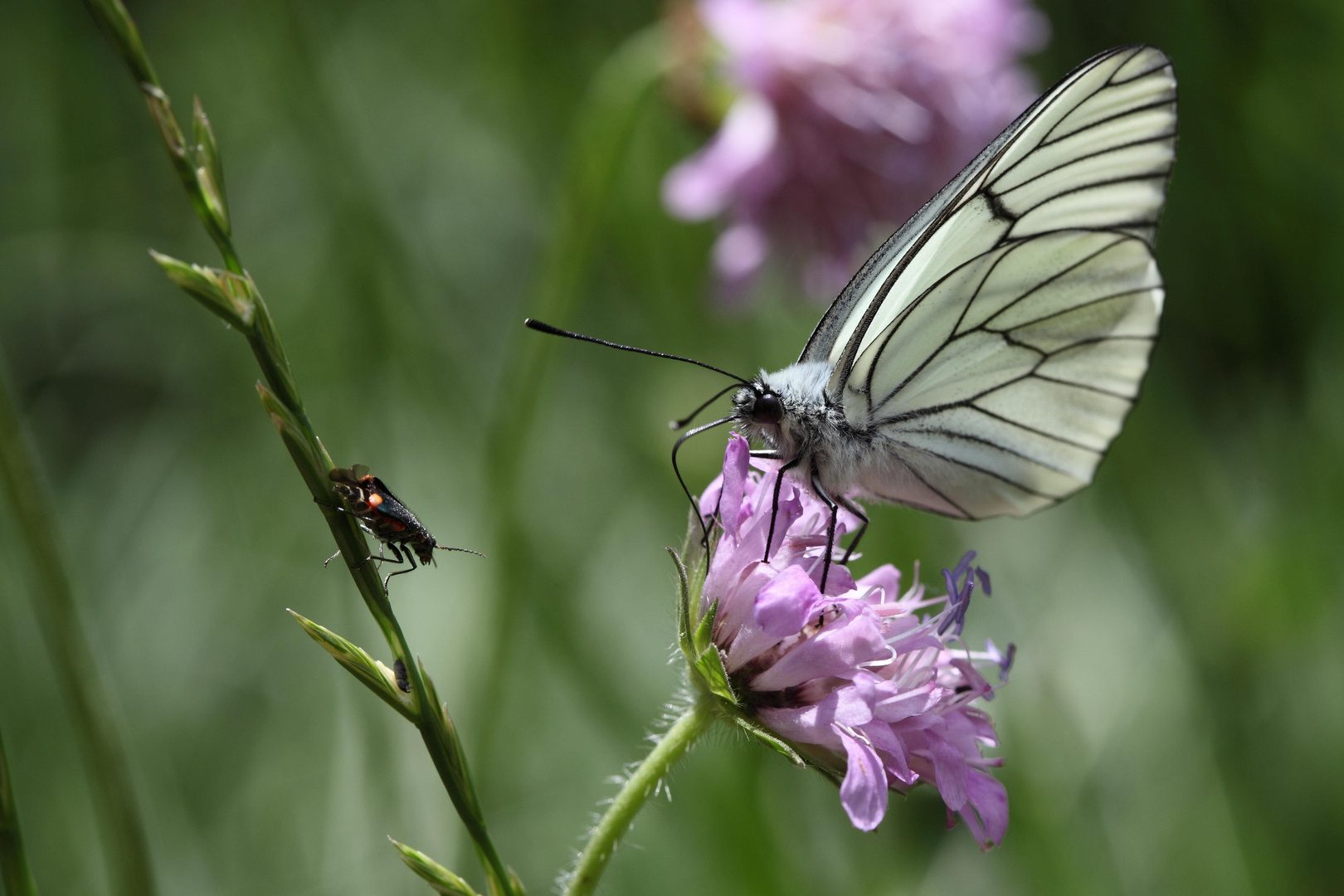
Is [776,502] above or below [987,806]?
above

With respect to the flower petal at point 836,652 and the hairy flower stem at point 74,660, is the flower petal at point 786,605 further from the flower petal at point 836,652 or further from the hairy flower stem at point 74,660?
the hairy flower stem at point 74,660

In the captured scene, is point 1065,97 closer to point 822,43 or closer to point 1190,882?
point 822,43

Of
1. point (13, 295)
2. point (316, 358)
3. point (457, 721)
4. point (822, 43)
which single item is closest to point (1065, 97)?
point (822, 43)

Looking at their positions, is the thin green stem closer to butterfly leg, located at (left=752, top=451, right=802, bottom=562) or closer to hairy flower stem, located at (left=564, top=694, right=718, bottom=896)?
hairy flower stem, located at (left=564, top=694, right=718, bottom=896)

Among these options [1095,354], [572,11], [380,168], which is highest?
[572,11]

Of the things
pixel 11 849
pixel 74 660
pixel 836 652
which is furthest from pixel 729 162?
pixel 11 849

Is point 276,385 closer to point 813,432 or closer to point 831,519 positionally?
point 831,519

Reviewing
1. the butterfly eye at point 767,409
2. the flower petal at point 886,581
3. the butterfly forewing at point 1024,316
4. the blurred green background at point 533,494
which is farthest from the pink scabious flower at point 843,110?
the flower petal at point 886,581
